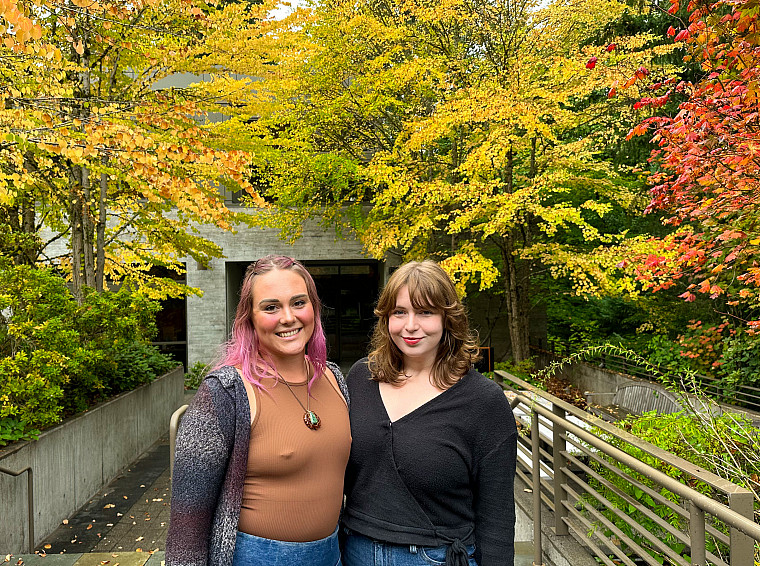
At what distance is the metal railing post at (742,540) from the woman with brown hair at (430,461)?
0.73 m

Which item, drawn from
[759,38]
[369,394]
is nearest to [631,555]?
[369,394]

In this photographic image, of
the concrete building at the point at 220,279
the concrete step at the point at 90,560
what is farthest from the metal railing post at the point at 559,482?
the concrete building at the point at 220,279

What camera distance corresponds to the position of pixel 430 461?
217 centimetres

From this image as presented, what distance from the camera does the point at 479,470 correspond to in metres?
2.21

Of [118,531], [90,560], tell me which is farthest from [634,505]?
[118,531]

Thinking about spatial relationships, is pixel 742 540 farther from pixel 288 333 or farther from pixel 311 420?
pixel 288 333

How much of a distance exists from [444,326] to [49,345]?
5.90 m

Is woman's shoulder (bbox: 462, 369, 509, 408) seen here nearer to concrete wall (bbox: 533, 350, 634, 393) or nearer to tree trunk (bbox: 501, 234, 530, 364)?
concrete wall (bbox: 533, 350, 634, 393)

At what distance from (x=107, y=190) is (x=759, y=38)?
10.0 m

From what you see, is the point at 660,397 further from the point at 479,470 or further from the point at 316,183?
the point at 316,183

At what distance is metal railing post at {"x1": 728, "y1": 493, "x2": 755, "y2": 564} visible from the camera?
211 centimetres

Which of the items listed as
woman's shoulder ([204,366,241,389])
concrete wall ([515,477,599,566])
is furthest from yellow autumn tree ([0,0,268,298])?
concrete wall ([515,477,599,566])

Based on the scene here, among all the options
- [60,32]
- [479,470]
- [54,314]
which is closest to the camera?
[479,470]

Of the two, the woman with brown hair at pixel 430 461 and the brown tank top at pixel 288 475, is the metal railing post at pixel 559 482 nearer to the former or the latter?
the woman with brown hair at pixel 430 461
